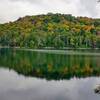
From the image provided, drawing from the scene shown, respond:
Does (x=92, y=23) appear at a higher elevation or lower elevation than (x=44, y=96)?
higher

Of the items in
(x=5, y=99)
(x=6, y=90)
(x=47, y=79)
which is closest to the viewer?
(x=5, y=99)

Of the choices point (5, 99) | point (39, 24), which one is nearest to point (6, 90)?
point (5, 99)

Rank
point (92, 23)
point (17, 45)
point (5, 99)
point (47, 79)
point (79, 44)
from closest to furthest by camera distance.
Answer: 1. point (5, 99)
2. point (47, 79)
3. point (79, 44)
4. point (17, 45)
5. point (92, 23)

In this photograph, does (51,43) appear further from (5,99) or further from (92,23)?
(5,99)

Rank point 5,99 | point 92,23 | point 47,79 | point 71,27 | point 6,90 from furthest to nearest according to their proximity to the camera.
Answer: point 92,23
point 71,27
point 47,79
point 6,90
point 5,99

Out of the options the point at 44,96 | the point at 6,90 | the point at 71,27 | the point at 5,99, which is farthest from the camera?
the point at 71,27

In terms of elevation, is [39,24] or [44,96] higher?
[39,24]

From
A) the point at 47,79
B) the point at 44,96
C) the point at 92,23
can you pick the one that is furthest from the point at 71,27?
the point at 44,96

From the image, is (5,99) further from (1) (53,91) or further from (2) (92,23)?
(2) (92,23)

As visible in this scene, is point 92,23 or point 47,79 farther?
point 92,23

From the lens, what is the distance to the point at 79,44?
148750mm

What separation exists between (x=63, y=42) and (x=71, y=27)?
3589cm

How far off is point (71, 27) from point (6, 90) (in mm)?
153429

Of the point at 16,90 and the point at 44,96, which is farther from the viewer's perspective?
the point at 16,90
